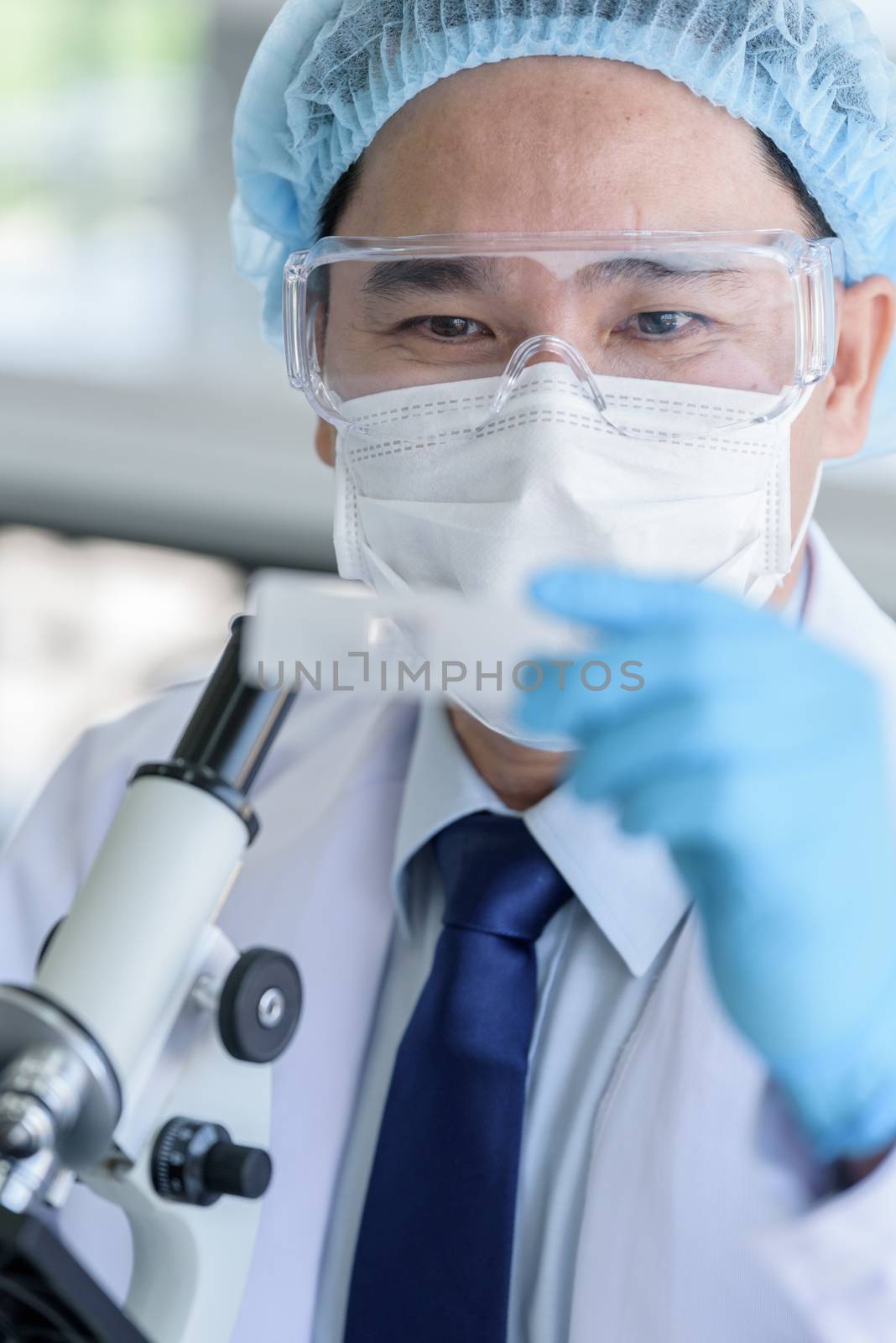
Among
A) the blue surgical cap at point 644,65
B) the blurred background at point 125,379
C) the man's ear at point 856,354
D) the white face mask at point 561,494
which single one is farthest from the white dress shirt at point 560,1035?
the blurred background at point 125,379

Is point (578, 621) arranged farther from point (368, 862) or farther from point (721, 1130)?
point (368, 862)

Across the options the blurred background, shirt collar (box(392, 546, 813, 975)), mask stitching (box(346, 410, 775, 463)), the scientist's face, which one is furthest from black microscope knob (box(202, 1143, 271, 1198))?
the blurred background

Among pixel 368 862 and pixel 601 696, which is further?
pixel 368 862

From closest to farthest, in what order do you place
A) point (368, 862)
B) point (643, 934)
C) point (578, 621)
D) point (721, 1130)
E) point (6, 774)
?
point (578, 621), point (721, 1130), point (643, 934), point (368, 862), point (6, 774)

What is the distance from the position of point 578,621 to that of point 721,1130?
0.43 metres

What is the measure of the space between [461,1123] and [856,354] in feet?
2.70

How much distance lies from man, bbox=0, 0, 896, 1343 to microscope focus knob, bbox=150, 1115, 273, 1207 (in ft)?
0.84

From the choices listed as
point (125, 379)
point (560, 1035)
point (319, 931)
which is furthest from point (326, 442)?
point (125, 379)

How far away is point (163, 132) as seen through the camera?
371 cm

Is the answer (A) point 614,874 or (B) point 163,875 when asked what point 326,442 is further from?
(B) point 163,875

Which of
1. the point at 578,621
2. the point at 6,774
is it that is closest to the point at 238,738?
the point at 578,621

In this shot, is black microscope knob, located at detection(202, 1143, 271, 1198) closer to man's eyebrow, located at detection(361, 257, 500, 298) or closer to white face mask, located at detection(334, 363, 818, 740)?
white face mask, located at detection(334, 363, 818, 740)

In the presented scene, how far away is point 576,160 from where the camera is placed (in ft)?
3.72

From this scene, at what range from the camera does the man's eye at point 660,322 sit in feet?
3.80
